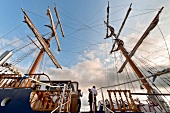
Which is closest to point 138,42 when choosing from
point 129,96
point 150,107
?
point 150,107

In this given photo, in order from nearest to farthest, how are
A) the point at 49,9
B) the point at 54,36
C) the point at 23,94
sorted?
the point at 23,94, the point at 49,9, the point at 54,36

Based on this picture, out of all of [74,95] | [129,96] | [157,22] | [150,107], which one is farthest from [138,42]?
[74,95]

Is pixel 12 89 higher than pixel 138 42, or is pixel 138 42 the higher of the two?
pixel 138 42

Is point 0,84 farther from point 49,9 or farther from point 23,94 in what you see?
point 49,9

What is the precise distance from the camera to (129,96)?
6375 mm

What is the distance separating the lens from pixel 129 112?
17.6 feet

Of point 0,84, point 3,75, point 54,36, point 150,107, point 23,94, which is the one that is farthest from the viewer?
point 54,36

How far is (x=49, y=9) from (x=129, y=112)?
56.8ft

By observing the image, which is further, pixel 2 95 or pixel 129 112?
pixel 2 95

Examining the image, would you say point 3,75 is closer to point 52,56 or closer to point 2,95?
point 2,95

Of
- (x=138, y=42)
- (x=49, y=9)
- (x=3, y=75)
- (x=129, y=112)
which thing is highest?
(x=49, y=9)

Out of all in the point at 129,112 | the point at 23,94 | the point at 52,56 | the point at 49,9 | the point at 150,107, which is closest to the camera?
the point at 129,112

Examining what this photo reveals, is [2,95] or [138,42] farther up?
[138,42]

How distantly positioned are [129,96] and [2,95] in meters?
6.89
